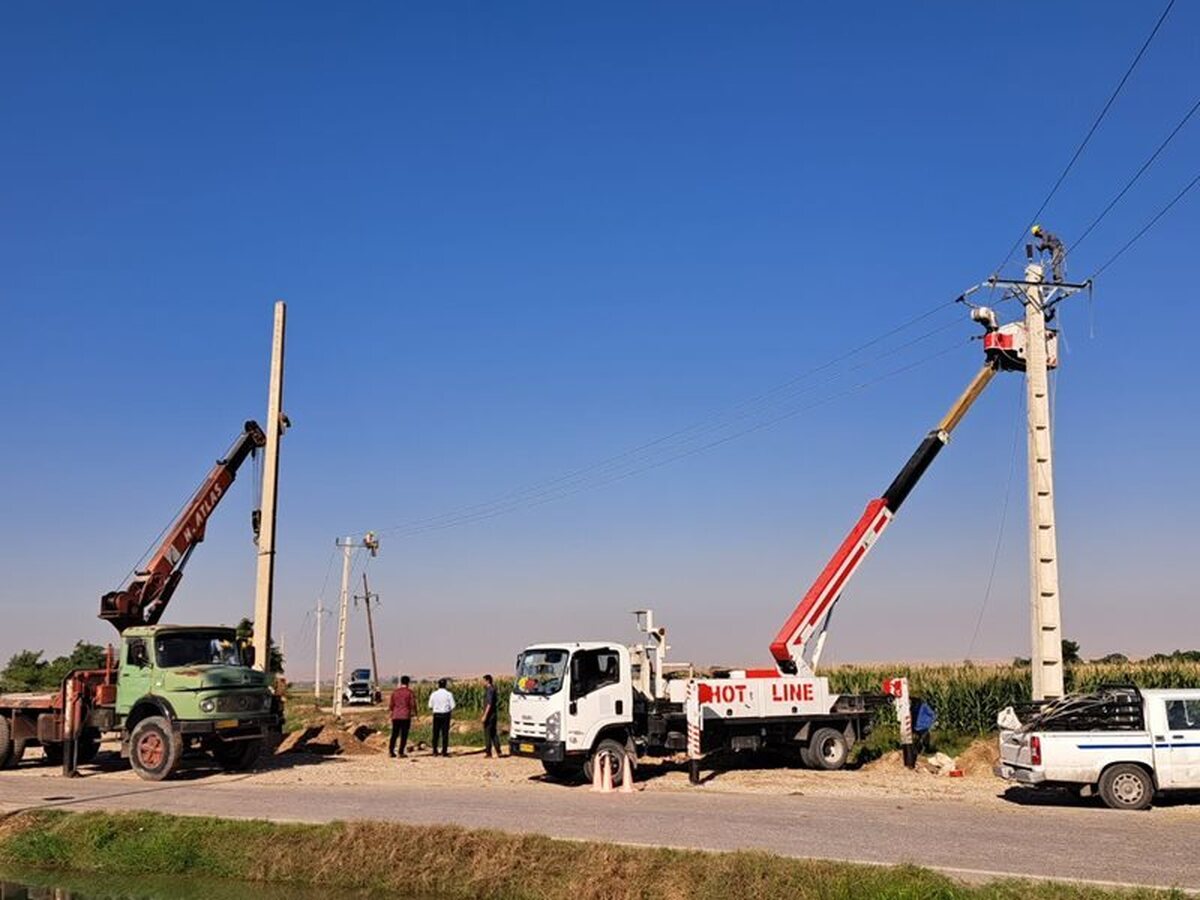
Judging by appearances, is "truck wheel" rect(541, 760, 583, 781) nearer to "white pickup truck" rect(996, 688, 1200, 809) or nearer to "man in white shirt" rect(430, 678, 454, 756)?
"man in white shirt" rect(430, 678, 454, 756)

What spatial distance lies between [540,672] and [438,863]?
7.19 m

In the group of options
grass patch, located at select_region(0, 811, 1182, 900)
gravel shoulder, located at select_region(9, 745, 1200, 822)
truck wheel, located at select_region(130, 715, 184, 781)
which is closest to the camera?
grass patch, located at select_region(0, 811, 1182, 900)

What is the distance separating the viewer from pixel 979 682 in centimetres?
3322

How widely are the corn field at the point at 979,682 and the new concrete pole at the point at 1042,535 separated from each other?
373 cm

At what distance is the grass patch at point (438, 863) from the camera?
39.0ft

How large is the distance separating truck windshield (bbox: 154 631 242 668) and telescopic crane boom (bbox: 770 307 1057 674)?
11.6 meters

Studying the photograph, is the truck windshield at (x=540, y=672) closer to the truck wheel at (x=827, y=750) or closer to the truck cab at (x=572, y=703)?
the truck cab at (x=572, y=703)

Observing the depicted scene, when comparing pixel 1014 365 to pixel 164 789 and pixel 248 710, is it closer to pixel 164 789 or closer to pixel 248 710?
pixel 248 710

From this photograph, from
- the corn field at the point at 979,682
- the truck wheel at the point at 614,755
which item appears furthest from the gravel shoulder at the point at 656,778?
the corn field at the point at 979,682

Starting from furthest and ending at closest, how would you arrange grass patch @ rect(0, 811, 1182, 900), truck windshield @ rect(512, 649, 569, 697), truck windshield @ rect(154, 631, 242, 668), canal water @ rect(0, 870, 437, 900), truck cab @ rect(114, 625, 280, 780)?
truck windshield @ rect(154, 631, 242, 668) → truck cab @ rect(114, 625, 280, 780) → truck windshield @ rect(512, 649, 569, 697) → canal water @ rect(0, 870, 437, 900) → grass patch @ rect(0, 811, 1182, 900)

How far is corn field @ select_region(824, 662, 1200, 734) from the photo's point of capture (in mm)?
32156

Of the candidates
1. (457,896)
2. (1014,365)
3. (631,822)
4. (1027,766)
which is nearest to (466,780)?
(631,822)

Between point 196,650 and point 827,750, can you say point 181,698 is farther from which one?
point 827,750

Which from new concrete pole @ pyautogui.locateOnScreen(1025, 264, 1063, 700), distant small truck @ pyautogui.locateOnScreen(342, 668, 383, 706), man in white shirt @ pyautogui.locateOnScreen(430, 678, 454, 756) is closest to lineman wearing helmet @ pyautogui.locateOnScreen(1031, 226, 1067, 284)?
new concrete pole @ pyautogui.locateOnScreen(1025, 264, 1063, 700)
